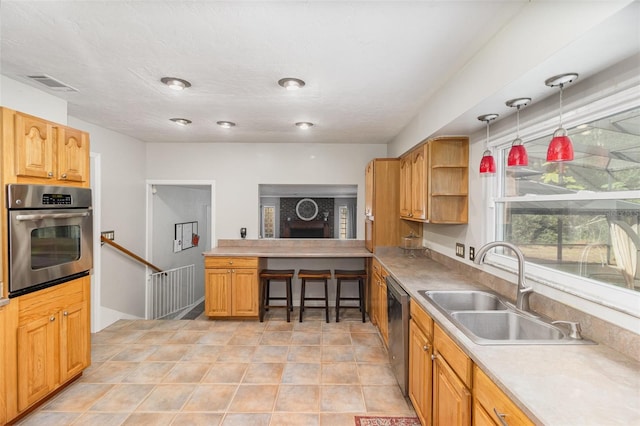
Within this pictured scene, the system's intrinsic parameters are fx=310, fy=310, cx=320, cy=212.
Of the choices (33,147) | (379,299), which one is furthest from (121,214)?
(379,299)

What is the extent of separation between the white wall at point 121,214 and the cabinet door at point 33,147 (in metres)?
1.43

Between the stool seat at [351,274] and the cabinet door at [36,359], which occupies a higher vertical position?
the stool seat at [351,274]

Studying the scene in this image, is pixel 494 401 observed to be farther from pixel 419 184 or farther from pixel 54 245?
pixel 54 245

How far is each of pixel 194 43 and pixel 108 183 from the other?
2884 mm

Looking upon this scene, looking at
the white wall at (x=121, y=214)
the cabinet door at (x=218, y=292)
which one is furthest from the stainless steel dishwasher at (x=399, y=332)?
the white wall at (x=121, y=214)

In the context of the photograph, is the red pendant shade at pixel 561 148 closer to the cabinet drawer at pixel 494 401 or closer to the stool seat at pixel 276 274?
the cabinet drawer at pixel 494 401

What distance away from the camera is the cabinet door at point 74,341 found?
2422mm

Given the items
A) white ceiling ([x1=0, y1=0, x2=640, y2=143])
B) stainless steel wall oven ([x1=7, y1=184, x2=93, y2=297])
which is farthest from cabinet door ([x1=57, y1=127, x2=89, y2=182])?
white ceiling ([x1=0, y1=0, x2=640, y2=143])

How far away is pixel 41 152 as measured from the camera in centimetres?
221

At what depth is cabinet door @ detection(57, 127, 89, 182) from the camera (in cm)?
239

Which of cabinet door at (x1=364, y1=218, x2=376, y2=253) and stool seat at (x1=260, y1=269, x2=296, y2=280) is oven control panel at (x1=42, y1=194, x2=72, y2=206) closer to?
stool seat at (x1=260, y1=269, x2=296, y2=280)

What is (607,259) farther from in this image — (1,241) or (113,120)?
(113,120)

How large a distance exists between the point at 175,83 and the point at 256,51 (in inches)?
33.4

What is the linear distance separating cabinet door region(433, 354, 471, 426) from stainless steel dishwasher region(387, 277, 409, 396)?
489 mm
